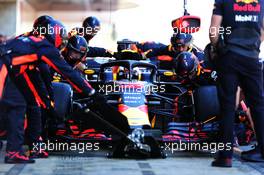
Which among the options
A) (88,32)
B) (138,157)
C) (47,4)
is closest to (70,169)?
(138,157)

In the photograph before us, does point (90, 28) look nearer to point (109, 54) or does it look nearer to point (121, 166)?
point (109, 54)

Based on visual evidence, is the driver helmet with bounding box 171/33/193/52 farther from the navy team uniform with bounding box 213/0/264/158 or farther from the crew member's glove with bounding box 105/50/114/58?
the navy team uniform with bounding box 213/0/264/158

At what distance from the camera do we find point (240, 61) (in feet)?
23.5

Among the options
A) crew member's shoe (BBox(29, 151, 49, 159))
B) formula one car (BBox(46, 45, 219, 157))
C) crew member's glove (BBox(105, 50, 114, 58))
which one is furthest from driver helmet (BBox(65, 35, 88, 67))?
crew member's glove (BBox(105, 50, 114, 58))

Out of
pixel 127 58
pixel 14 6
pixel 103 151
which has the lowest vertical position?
pixel 103 151

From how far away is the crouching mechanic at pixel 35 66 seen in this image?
7223mm

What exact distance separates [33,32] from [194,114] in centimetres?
224

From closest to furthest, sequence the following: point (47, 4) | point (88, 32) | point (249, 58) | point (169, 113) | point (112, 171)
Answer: point (112, 171) < point (249, 58) < point (169, 113) < point (88, 32) < point (47, 4)

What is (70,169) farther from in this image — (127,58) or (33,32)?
(127,58)

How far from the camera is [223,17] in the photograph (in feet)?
23.8

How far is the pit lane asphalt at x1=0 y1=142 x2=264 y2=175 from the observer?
259 inches

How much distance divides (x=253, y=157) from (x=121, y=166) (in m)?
1.51

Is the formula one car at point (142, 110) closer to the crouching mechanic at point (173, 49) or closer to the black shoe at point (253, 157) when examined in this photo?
the black shoe at point (253, 157)

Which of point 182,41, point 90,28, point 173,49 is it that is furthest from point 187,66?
point 90,28
